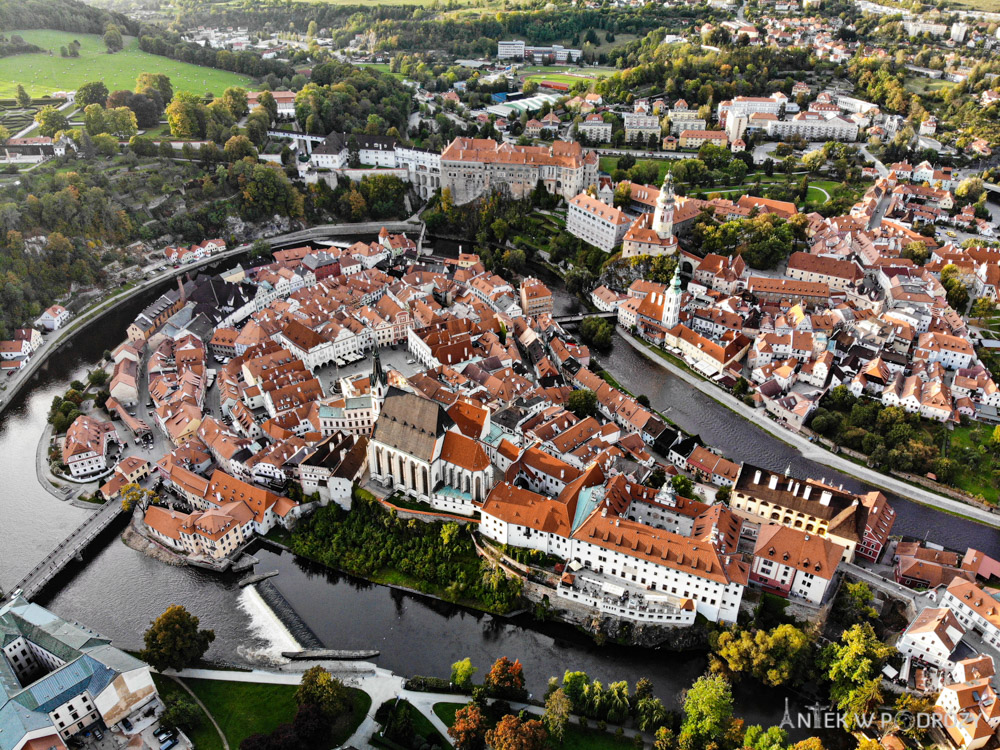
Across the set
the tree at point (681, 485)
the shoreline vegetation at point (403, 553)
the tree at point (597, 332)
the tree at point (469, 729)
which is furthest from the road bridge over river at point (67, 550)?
the tree at point (597, 332)

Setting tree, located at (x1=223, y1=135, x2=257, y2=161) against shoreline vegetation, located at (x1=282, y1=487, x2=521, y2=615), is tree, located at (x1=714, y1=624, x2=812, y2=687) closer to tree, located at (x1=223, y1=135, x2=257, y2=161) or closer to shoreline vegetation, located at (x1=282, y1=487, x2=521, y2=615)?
shoreline vegetation, located at (x1=282, y1=487, x2=521, y2=615)

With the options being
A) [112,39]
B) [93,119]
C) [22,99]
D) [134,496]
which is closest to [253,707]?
[134,496]

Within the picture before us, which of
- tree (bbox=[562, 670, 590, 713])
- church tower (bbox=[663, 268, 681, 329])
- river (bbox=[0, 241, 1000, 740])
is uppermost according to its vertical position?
church tower (bbox=[663, 268, 681, 329])

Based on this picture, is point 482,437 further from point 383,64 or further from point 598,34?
point 598,34

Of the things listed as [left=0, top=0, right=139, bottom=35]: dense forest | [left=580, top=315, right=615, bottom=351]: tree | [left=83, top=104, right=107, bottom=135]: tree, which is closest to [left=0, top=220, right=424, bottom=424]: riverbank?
[left=83, top=104, right=107, bottom=135]: tree

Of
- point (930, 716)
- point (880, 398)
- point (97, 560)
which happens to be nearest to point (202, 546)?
point (97, 560)

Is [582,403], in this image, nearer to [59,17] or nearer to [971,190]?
[971,190]
